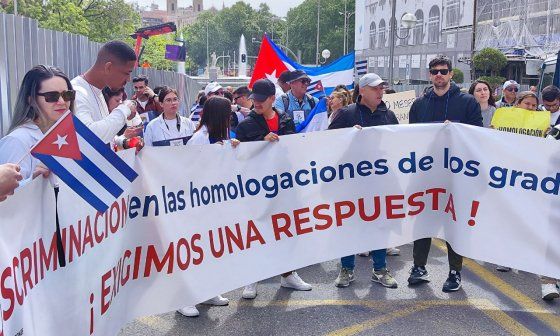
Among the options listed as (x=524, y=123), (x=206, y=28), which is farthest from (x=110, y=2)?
(x=206, y=28)

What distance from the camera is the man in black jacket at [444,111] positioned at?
5109mm

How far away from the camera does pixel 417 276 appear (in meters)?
5.23

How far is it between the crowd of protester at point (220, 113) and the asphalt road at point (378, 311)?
0.13m

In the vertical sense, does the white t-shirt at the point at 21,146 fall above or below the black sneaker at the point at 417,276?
above

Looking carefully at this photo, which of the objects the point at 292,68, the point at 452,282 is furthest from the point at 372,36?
the point at 452,282

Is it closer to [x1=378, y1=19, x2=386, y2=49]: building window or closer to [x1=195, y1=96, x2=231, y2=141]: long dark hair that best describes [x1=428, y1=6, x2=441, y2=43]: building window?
[x1=378, y1=19, x2=386, y2=49]: building window

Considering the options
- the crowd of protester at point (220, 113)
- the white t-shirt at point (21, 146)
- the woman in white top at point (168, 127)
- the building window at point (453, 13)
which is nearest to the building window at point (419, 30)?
the building window at point (453, 13)

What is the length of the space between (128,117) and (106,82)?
463 millimetres

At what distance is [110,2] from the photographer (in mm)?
43844

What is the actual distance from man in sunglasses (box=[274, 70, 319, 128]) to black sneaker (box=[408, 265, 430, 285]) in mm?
2275

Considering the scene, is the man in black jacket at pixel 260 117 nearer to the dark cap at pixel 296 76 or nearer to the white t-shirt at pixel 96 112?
the white t-shirt at pixel 96 112

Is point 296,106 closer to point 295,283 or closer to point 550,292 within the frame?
point 295,283

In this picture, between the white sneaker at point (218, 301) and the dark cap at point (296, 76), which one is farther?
the dark cap at point (296, 76)

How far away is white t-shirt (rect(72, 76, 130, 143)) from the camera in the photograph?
137 inches
